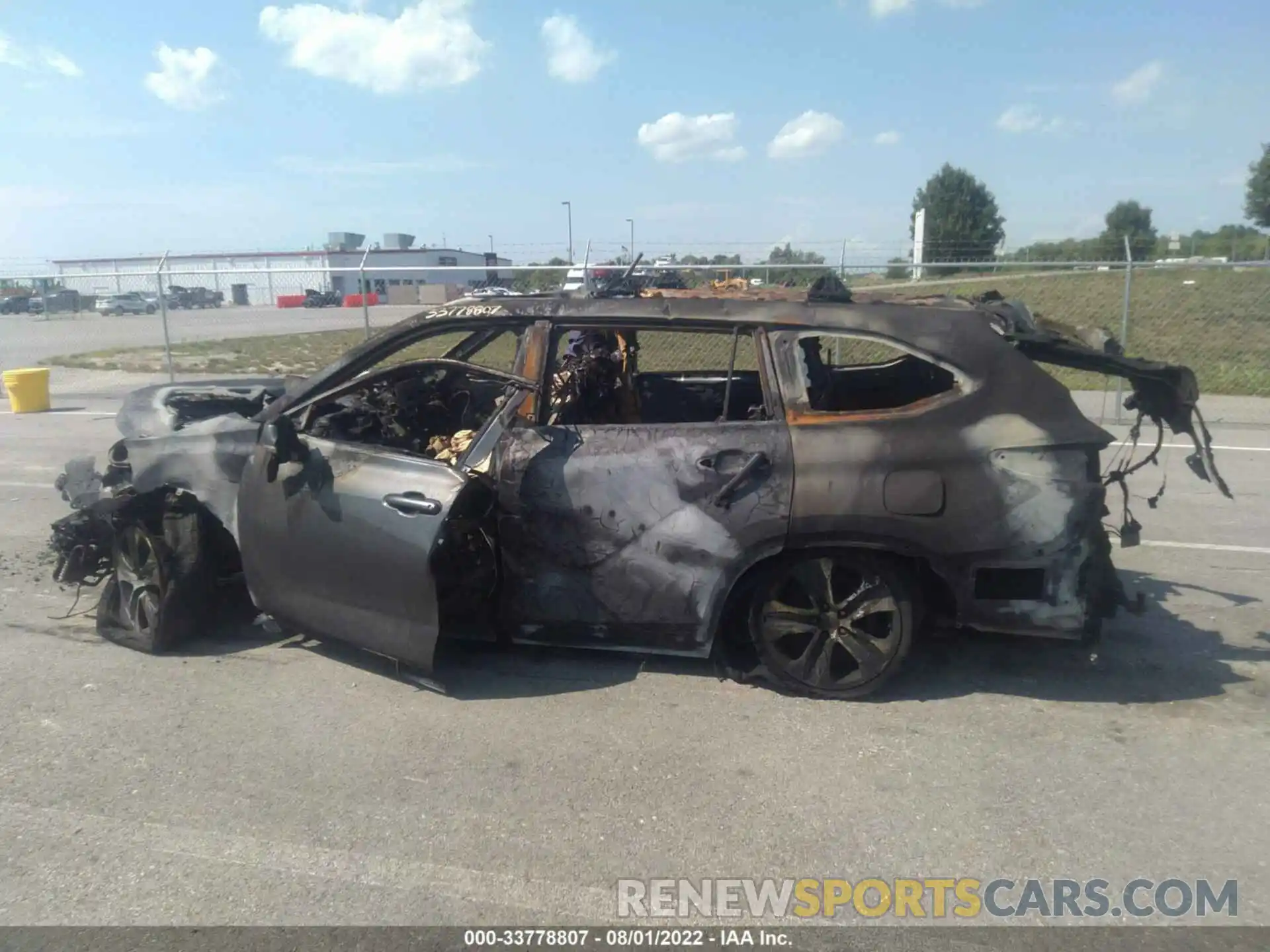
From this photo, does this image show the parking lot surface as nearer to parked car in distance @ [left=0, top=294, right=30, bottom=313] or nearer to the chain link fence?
the chain link fence

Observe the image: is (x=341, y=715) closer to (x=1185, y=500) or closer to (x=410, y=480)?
(x=410, y=480)

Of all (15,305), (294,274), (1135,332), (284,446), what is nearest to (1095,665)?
(284,446)

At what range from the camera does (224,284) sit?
25484mm

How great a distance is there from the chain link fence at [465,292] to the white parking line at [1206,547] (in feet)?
16.1

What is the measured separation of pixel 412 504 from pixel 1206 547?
5562 millimetres

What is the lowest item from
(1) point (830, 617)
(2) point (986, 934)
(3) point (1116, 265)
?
(2) point (986, 934)

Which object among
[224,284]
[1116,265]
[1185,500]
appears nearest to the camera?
[1185,500]

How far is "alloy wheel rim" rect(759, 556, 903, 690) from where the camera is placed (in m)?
4.28

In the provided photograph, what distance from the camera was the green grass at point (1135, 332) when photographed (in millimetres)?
16500

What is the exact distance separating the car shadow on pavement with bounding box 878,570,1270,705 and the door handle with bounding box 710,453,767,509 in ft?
3.73

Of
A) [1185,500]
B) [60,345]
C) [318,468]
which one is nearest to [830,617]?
[318,468]

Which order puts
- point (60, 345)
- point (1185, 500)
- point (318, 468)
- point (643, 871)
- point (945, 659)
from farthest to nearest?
point (60, 345)
point (1185, 500)
point (945, 659)
point (318, 468)
point (643, 871)

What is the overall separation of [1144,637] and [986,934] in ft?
9.03

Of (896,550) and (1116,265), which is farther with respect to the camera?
(1116,265)
